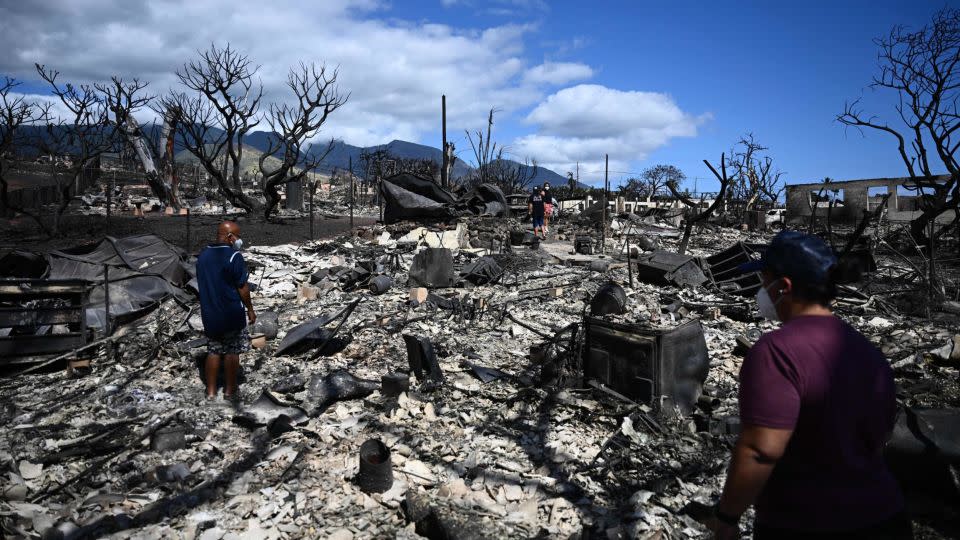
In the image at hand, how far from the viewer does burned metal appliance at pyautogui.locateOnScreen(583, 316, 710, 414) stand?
12.6ft

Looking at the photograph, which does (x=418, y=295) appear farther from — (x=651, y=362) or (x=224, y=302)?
(x=651, y=362)

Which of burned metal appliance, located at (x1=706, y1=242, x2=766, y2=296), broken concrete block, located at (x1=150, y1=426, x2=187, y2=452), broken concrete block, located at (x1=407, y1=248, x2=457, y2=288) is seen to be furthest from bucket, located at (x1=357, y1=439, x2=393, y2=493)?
burned metal appliance, located at (x1=706, y1=242, x2=766, y2=296)

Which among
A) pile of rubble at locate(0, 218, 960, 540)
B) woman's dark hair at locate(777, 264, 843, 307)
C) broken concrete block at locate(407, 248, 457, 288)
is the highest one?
woman's dark hair at locate(777, 264, 843, 307)

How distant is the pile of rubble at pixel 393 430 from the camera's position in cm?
281

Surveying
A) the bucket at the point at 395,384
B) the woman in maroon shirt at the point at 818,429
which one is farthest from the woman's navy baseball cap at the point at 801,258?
the bucket at the point at 395,384

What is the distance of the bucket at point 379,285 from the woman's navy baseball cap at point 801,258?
712cm

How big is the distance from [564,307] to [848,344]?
6.13 m

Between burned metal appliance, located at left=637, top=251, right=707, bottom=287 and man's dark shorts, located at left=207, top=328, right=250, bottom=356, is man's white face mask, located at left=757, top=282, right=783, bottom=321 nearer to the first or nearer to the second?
man's dark shorts, located at left=207, top=328, right=250, bottom=356

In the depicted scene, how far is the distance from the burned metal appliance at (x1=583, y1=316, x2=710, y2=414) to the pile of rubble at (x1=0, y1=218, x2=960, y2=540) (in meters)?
0.02

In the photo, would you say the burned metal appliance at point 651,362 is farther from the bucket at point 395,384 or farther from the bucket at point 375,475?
the bucket at point 375,475

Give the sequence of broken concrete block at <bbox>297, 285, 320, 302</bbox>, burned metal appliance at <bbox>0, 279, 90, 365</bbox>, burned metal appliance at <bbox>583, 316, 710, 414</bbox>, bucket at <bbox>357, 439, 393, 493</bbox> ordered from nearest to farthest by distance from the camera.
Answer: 1. bucket at <bbox>357, 439, 393, 493</bbox>
2. burned metal appliance at <bbox>583, 316, 710, 414</bbox>
3. burned metal appliance at <bbox>0, 279, 90, 365</bbox>
4. broken concrete block at <bbox>297, 285, 320, 302</bbox>

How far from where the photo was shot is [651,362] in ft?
12.7

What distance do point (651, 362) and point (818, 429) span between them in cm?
257

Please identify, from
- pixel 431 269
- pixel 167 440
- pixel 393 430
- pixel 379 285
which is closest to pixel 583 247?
pixel 431 269
